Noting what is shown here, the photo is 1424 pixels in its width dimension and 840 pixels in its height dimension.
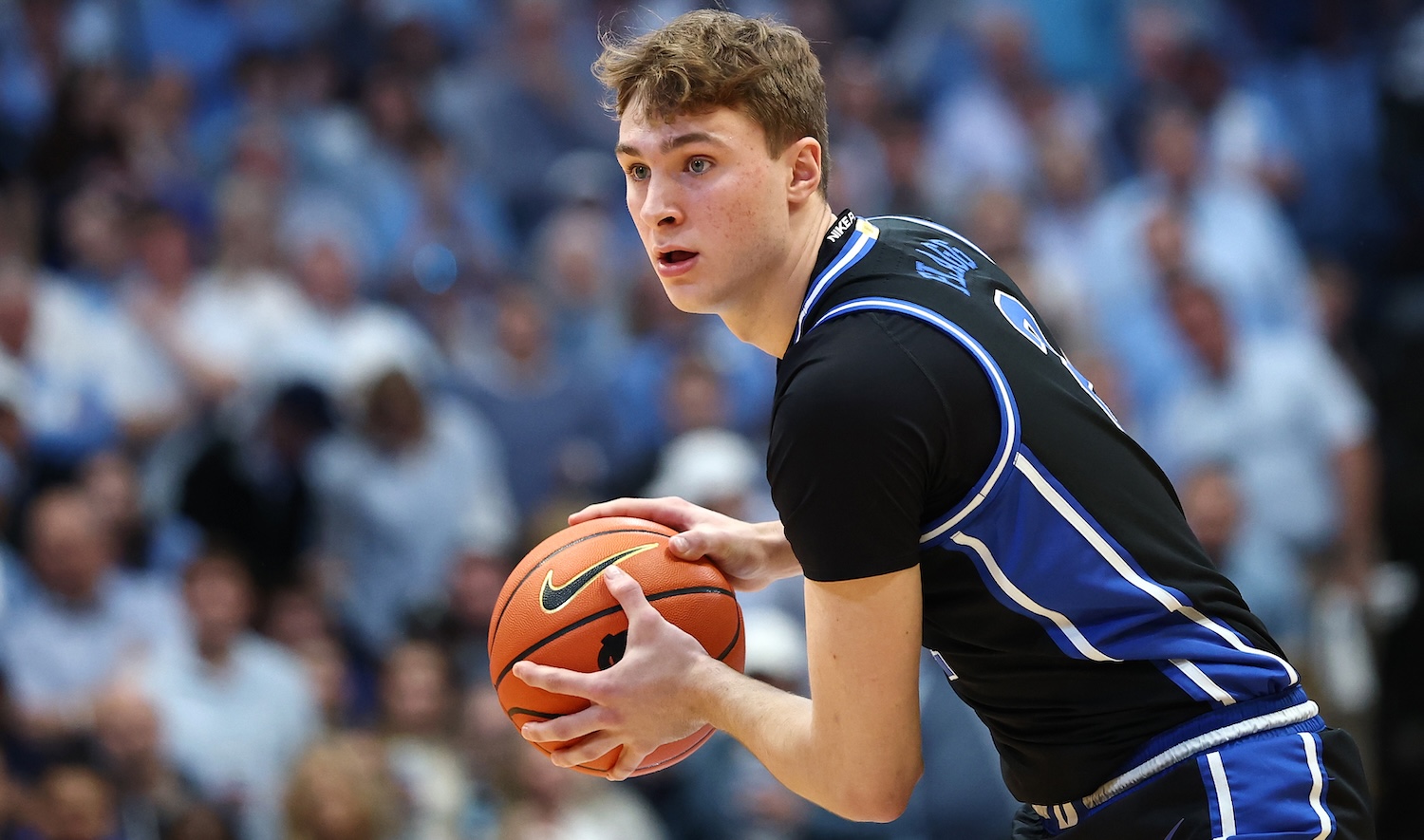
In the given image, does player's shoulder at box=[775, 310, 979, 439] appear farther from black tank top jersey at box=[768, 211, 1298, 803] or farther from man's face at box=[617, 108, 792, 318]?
man's face at box=[617, 108, 792, 318]

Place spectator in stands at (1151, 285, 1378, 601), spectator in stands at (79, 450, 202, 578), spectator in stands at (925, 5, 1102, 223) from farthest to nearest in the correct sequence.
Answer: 1. spectator in stands at (925, 5, 1102, 223)
2. spectator in stands at (1151, 285, 1378, 601)
3. spectator in stands at (79, 450, 202, 578)

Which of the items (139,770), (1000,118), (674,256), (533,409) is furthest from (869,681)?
(1000,118)

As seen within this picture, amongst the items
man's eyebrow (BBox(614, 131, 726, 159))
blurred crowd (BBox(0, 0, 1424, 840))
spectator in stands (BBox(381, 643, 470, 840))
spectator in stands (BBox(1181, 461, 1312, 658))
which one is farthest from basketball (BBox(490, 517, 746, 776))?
spectator in stands (BBox(1181, 461, 1312, 658))

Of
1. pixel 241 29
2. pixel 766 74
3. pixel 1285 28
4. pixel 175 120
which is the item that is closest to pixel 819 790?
pixel 766 74

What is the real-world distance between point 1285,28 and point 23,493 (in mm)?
9224

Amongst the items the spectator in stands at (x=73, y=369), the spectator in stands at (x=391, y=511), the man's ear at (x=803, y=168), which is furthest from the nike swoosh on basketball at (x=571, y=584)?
the spectator in stands at (x=73, y=369)

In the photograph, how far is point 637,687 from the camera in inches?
123

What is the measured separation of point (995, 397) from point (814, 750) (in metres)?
0.75

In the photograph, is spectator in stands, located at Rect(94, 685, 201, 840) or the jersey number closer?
the jersey number

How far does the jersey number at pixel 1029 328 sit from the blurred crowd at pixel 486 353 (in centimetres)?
401

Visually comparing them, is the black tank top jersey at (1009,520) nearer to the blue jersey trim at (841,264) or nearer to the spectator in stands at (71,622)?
the blue jersey trim at (841,264)

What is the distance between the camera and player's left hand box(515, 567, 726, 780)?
3.13m

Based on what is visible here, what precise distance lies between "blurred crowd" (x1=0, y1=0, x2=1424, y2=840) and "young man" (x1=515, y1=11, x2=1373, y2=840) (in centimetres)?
396

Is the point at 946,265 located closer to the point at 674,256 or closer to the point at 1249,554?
the point at 674,256
